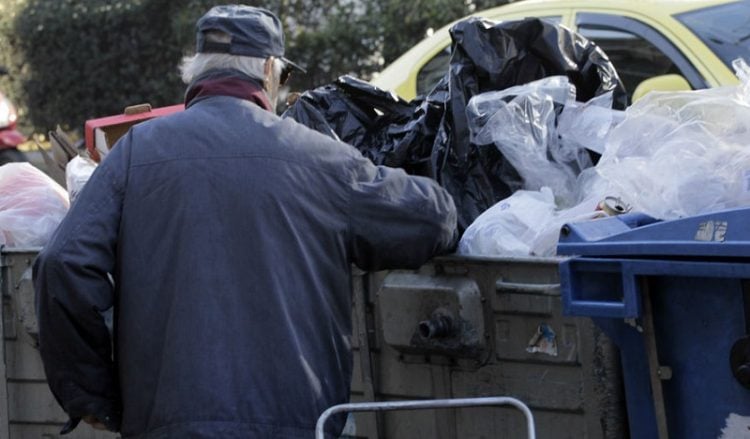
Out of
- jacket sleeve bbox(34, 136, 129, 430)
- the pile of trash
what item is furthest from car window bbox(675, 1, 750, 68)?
jacket sleeve bbox(34, 136, 129, 430)

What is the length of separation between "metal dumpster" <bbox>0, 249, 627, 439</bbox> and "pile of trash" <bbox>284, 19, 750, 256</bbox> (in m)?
0.19

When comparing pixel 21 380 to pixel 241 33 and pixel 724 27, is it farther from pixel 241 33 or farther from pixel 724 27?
pixel 724 27

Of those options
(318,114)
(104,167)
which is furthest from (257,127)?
(318,114)

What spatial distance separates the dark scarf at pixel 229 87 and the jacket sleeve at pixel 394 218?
0.87 feet

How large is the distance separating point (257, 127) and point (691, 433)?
113 cm

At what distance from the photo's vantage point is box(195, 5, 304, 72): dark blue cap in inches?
119

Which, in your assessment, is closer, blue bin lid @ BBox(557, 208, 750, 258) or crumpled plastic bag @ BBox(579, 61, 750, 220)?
blue bin lid @ BBox(557, 208, 750, 258)

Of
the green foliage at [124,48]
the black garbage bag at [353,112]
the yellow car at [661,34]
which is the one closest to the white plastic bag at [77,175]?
the black garbage bag at [353,112]

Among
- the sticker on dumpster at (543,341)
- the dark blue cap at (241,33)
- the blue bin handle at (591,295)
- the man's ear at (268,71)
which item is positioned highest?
the dark blue cap at (241,33)

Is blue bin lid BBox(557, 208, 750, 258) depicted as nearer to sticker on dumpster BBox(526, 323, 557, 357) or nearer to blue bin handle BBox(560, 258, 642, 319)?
blue bin handle BBox(560, 258, 642, 319)

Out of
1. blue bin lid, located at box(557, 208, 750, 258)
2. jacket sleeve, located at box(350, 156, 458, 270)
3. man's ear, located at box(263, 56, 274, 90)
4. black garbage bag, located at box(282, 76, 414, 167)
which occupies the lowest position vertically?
blue bin lid, located at box(557, 208, 750, 258)

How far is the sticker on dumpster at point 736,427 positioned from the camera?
2820 millimetres

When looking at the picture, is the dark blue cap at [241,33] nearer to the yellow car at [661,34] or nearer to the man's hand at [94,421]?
the man's hand at [94,421]

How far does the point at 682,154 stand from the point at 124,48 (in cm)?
953
